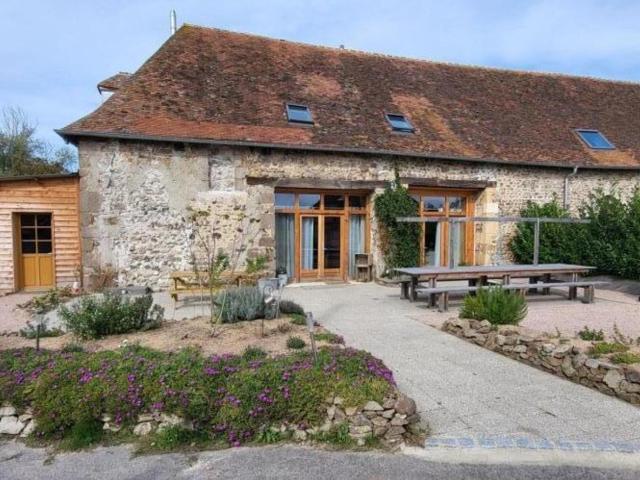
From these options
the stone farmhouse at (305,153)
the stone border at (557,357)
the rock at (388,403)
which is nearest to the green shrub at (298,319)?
the stone border at (557,357)

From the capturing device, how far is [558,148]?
39.4 feet

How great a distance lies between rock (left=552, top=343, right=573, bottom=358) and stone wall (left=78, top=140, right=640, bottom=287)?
6.66 meters

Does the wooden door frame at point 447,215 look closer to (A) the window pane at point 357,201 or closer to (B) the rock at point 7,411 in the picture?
(A) the window pane at point 357,201

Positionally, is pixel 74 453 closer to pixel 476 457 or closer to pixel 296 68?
pixel 476 457

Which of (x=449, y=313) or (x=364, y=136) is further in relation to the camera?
(x=364, y=136)

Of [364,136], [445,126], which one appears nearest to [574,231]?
[445,126]

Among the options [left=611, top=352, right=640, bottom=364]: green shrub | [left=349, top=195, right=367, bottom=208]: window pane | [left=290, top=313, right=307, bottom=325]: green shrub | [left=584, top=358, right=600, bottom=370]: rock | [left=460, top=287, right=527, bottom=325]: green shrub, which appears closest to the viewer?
[left=611, top=352, right=640, bottom=364]: green shrub

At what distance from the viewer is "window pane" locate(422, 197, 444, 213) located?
11.3 meters

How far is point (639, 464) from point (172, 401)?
3111 millimetres

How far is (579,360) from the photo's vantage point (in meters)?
4.00

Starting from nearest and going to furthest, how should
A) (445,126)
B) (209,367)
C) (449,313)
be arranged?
(209,367) → (449,313) → (445,126)

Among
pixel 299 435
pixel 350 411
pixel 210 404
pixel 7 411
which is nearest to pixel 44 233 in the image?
pixel 7 411

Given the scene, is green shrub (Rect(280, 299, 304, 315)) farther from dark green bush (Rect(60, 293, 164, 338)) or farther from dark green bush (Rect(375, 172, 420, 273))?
dark green bush (Rect(375, 172, 420, 273))

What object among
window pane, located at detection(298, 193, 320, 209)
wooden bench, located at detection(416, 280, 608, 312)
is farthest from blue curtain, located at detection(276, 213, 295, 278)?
wooden bench, located at detection(416, 280, 608, 312)
